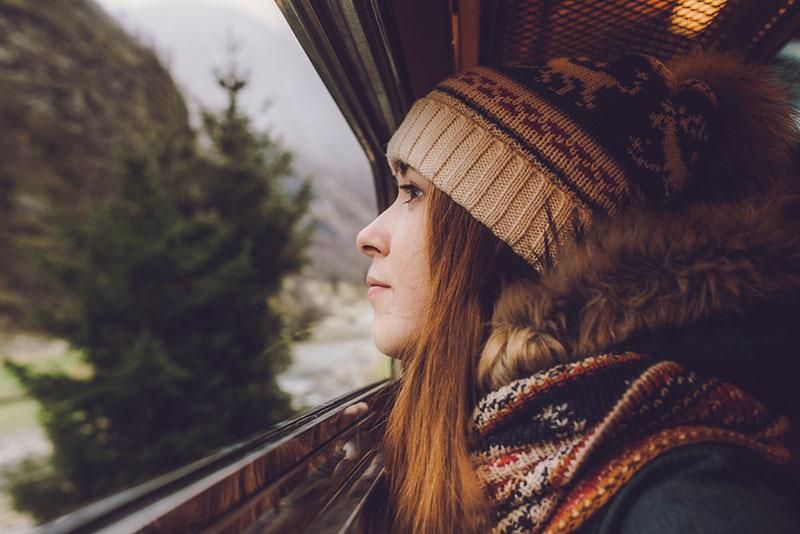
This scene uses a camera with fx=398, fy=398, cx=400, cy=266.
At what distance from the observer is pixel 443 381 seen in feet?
2.94

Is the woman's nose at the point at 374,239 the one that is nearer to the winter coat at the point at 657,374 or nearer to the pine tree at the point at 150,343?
the winter coat at the point at 657,374

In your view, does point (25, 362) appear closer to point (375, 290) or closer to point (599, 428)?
point (375, 290)

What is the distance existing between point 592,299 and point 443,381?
14.3 inches

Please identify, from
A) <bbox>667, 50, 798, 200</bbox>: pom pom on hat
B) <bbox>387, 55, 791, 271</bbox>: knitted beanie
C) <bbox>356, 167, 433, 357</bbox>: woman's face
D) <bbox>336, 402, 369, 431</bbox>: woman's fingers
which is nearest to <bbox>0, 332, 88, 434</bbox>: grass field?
<bbox>336, 402, 369, 431</bbox>: woman's fingers

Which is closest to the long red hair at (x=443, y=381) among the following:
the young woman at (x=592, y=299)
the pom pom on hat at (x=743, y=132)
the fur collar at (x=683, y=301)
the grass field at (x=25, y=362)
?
the young woman at (x=592, y=299)

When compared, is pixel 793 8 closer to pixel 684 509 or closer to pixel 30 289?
pixel 684 509

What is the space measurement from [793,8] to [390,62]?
117cm

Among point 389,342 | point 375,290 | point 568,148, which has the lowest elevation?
point 389,342

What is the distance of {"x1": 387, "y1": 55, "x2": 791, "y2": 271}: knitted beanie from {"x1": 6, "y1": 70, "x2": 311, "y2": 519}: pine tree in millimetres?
3489

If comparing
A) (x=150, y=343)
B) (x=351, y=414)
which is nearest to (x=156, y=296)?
(x=150, y=343)

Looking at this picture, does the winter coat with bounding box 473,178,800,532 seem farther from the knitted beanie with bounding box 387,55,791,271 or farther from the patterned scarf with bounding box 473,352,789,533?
the knitted beanie with bounding box 387,55,791,271

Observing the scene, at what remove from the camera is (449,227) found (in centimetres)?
99

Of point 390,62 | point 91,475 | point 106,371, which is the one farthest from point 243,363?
point 390,62

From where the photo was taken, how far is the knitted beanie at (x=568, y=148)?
912mm
